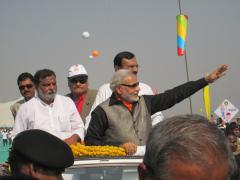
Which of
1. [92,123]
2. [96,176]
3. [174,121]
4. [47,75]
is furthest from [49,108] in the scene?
[174,121]

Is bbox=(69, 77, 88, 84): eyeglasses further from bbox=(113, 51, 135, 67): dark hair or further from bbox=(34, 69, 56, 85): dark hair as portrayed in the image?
bbox=(34, 69, 56, 85): dark hair

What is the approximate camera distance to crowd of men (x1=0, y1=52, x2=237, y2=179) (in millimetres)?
1563

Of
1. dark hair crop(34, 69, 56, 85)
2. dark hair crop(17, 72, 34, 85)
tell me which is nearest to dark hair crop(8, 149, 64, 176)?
dark hair crop(34, 69, 56, 85)

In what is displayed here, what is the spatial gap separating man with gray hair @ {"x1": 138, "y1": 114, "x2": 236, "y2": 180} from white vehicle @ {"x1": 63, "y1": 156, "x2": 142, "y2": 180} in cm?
235

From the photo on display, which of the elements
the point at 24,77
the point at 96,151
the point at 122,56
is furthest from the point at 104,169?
the point at 24,77

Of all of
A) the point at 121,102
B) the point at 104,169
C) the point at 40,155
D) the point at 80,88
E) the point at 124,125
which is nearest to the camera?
the point at 40,155

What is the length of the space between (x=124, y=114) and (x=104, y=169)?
1.24 metres

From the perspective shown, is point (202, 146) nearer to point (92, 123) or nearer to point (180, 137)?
point (180, 137)

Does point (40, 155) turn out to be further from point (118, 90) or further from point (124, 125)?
point (118, 90)

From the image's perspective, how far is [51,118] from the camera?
585 centimetres

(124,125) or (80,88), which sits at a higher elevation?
(80,88)

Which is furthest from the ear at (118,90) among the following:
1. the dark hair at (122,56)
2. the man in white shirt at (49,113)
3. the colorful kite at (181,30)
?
the colorful kite at (181,30)

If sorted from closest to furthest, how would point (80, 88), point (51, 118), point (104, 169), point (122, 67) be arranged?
point (104, 169) → point (51, 118) → point (122, 67) → point (80, 88)

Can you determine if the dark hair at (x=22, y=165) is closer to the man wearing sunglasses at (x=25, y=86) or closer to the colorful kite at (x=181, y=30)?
the man wearing sunglasses at (x=25, y=86)
